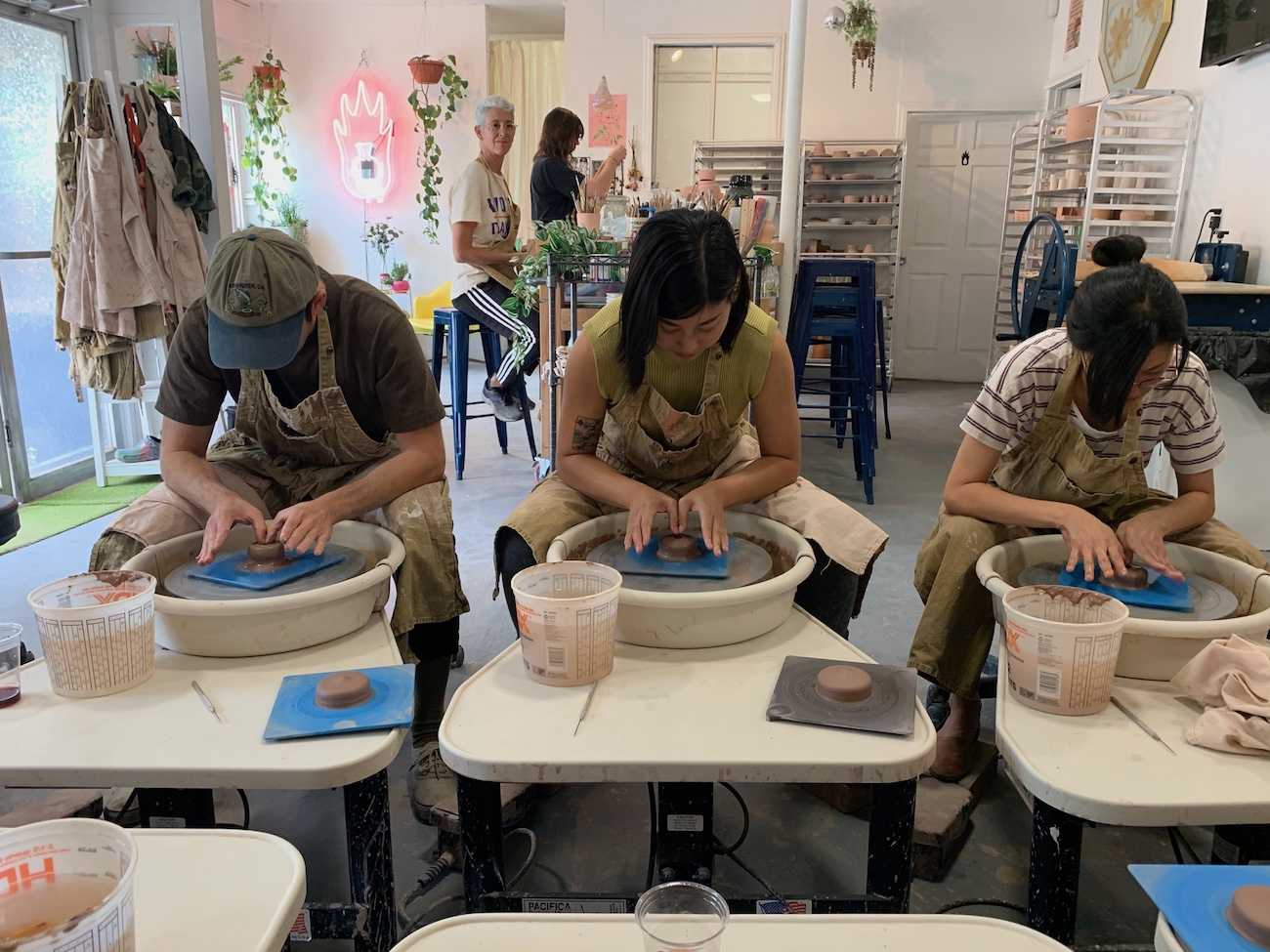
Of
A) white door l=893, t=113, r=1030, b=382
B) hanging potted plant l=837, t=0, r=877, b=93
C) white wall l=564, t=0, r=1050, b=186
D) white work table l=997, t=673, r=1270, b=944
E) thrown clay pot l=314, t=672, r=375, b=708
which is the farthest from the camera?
white door l=893, t=113, r=1030, b=382

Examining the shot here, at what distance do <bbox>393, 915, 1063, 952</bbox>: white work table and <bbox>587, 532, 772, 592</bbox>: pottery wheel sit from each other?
21.8 inches

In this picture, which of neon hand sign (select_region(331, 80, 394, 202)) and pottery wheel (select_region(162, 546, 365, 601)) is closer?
pottery wheel (select_region(162, 546, 365, 601))

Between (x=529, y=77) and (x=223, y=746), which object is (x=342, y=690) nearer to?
(x=223, y=746)

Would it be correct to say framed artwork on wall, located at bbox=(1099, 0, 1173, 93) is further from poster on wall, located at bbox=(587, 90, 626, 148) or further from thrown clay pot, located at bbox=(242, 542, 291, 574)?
thrown clay pot, located at bbox=(242, 542, 291, 574)

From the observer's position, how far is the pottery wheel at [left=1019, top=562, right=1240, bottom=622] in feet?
4.46

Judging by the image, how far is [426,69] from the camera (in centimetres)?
686

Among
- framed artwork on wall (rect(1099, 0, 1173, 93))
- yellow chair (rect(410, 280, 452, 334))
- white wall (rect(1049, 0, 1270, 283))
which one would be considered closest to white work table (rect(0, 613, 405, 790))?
white wall (rect(1049, 0, 1270, 283))

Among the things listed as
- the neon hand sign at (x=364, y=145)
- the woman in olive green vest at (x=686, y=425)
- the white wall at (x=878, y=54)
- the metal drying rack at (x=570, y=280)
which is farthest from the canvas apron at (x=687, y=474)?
the neon hand sign at (x=364, y=145)

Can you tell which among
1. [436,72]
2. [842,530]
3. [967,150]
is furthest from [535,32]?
[842,530]

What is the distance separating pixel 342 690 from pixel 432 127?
6.78 m

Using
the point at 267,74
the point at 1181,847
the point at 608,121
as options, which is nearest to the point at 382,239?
the point at 267,74

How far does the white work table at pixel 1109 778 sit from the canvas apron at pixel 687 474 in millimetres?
496

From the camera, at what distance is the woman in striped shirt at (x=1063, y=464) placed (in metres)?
1.60

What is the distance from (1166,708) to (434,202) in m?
7.05
